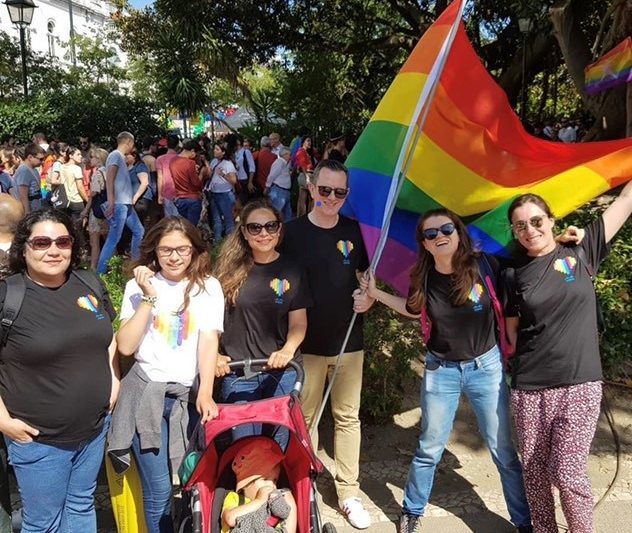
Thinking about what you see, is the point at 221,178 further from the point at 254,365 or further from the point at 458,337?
the point at 458,337

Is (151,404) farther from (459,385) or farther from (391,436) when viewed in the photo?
(391,436)

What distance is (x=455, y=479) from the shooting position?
3.92 meters

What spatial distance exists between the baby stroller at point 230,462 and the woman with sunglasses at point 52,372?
496 mm

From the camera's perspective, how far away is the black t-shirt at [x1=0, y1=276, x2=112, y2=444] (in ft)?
8.00

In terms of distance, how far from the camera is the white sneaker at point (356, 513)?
11.2 ft

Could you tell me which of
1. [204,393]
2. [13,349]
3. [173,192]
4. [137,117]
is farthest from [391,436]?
[137,117]

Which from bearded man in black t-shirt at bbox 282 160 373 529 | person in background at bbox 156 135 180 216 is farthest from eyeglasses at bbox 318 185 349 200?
person in background at bbox 156 135 180 216

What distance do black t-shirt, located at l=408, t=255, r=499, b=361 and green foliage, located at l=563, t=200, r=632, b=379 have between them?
203cm

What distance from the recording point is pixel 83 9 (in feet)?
199

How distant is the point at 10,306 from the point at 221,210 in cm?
741

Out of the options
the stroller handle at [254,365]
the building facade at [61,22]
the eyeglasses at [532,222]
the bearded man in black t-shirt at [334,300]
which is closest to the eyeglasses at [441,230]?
the eyeglasses at [532,222]

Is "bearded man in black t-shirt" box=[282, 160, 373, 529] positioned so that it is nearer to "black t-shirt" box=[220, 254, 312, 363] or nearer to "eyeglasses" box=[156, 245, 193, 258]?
"black t-shirt" box=[220, 254, 312, 363]

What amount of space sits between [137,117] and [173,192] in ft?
45.6

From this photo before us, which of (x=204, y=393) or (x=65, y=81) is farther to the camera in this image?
(x=65, y=81)
